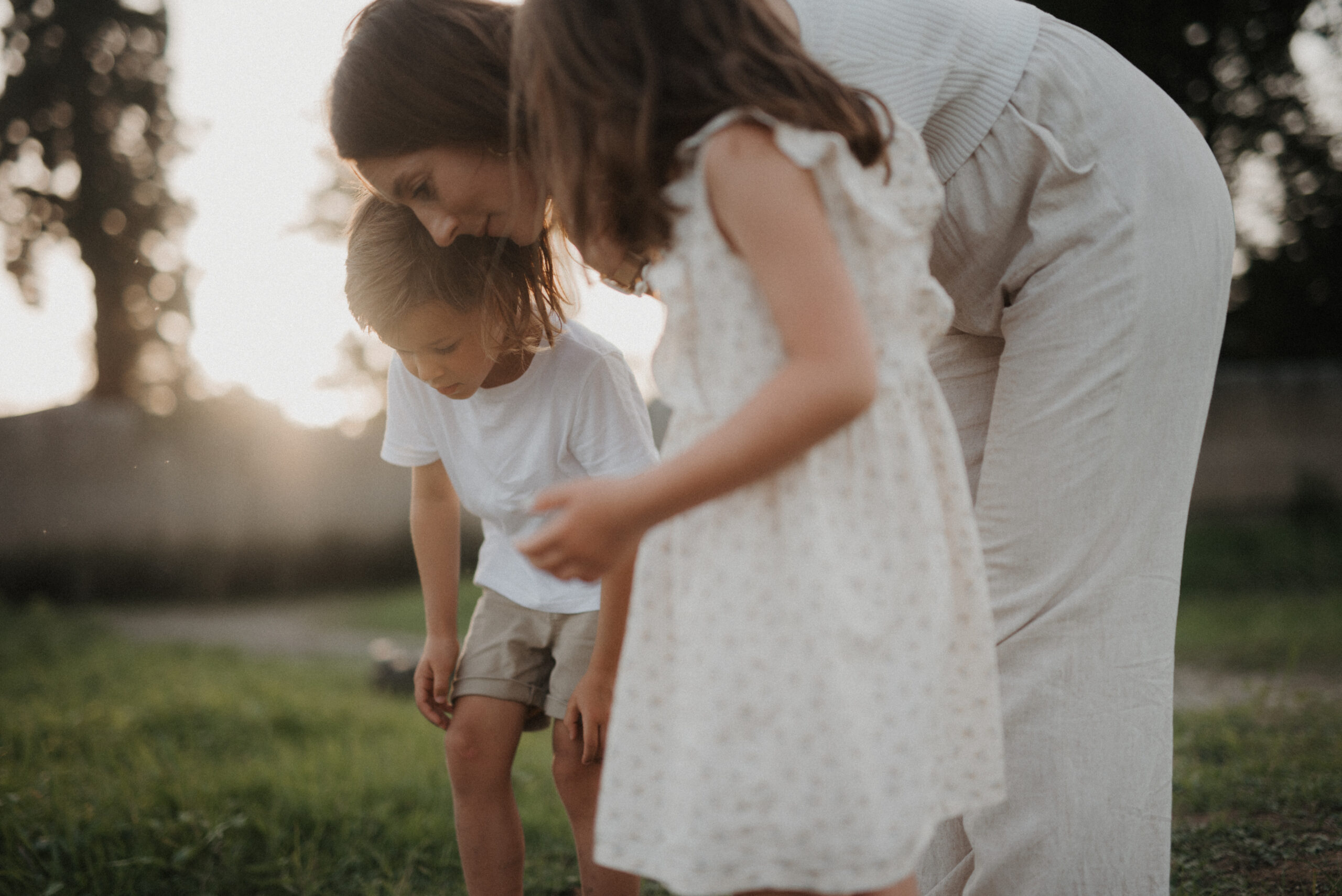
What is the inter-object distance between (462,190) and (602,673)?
0.76 metres

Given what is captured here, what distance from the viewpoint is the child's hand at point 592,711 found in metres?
1.63

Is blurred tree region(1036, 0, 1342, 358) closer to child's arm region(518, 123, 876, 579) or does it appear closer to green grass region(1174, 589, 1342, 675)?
green grass region(1174, 589, 1342, 675)

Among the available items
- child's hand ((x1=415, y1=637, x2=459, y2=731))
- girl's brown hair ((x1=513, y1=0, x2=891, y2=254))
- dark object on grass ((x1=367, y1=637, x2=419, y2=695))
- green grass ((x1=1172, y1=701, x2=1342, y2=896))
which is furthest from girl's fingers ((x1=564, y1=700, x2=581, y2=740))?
dark object on grass ((x1=367, y1=637, x2=419, y2=695))

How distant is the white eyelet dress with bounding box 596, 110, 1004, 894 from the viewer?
1.05 metres

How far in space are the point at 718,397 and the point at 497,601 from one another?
3.01 ft

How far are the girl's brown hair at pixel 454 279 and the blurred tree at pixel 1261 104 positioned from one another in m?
6.44

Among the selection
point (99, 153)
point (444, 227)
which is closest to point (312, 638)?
point (99, 153)

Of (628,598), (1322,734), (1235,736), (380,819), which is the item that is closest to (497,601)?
(628,598)

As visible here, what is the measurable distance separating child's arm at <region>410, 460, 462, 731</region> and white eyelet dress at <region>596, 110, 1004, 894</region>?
853 mm

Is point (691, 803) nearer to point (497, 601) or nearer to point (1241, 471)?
point (497, 601)

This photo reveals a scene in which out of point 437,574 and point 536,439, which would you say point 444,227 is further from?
point 437,574

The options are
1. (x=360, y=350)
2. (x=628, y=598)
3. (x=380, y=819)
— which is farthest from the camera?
(x=360, y=350)

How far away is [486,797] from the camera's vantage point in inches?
71.2

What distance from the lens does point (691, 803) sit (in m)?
1.05
